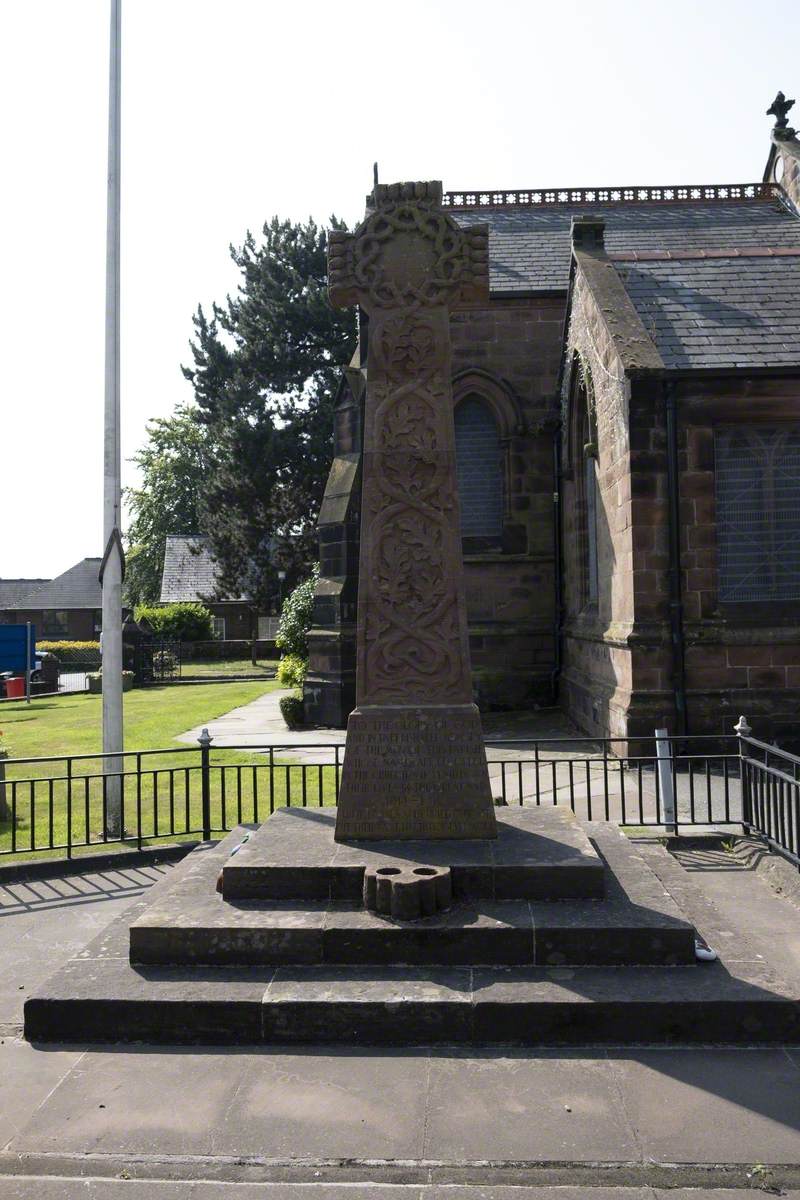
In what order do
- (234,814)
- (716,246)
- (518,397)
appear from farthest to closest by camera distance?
(716,246) < (518,397) < (234,814)

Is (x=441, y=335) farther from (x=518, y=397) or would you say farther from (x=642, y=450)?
(x=518, y=397)

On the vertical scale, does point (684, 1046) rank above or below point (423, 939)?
below

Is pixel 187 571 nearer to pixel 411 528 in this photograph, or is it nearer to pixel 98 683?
pixel 98 683

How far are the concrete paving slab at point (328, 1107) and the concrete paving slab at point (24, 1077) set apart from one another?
863mm

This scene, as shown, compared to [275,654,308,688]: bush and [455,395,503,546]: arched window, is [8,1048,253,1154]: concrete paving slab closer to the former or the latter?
[455,395,503,546]: arched window

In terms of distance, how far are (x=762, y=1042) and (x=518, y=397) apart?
15.6 meters

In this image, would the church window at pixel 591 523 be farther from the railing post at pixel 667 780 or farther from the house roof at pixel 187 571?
the house roof at pixel 187 571

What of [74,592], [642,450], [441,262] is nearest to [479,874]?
[441,262]

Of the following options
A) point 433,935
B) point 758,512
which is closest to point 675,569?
point 758,512

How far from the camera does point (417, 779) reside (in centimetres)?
621

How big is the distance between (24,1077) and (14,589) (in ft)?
273

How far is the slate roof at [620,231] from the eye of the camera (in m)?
20.0

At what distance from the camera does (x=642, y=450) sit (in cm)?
1255

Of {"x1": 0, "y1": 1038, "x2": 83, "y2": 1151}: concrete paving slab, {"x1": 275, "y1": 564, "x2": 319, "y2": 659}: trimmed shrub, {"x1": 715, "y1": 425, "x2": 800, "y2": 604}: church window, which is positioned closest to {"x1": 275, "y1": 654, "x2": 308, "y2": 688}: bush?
{"x1": 275, "y1": 564, "x2": 319, "y2": 659}: trimmed shrub
